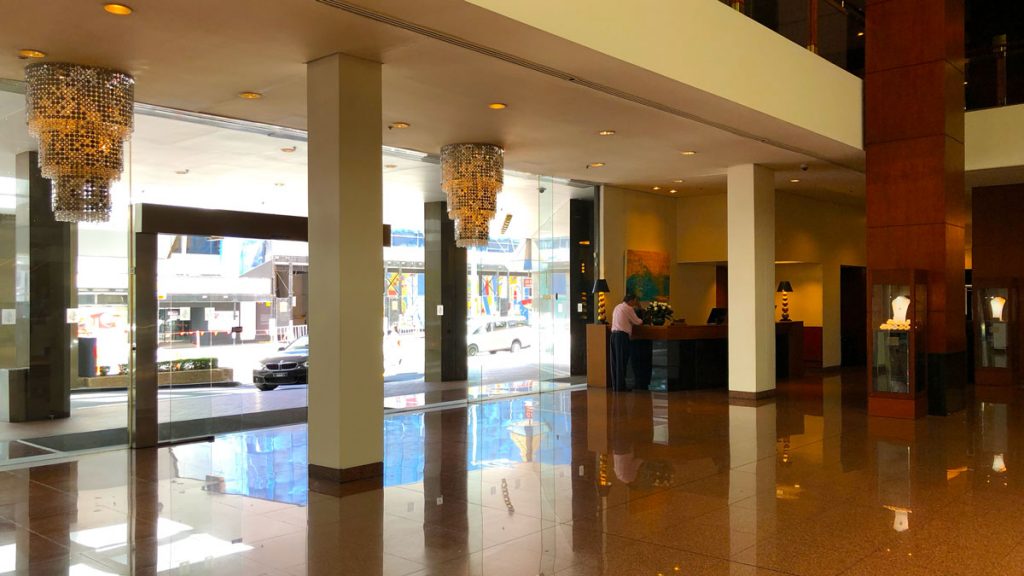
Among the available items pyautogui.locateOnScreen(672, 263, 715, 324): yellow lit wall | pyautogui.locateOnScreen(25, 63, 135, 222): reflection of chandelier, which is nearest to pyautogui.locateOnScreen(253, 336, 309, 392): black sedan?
pyautogui.locateOnScreen(25, 63, 135, 222): reflection of chandelier

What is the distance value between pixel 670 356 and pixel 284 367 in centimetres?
659

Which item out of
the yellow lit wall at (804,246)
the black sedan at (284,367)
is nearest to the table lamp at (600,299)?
the yellow lit wall at (804,246)

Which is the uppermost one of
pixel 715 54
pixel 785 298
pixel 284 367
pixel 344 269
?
pixel 715 54

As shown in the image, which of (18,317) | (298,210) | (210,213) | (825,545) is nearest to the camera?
(825,545)

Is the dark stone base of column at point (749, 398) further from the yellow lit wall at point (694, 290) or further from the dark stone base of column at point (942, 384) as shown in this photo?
the yellow lit wall at point (694, 290)

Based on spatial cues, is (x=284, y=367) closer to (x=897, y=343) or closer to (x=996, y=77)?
(x=897, y=343)

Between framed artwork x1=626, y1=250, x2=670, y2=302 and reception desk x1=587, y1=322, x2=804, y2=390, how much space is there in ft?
4.88

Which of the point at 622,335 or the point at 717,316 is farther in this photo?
the point at 717,316

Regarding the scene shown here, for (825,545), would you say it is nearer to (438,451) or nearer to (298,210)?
(438,451)

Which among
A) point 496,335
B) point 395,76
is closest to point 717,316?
point 496,335

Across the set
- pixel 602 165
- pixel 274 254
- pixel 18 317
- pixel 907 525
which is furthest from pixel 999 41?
pixel 18 317

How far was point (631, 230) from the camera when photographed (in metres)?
15.6

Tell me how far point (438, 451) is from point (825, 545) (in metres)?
4.38

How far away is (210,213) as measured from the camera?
9203mm
